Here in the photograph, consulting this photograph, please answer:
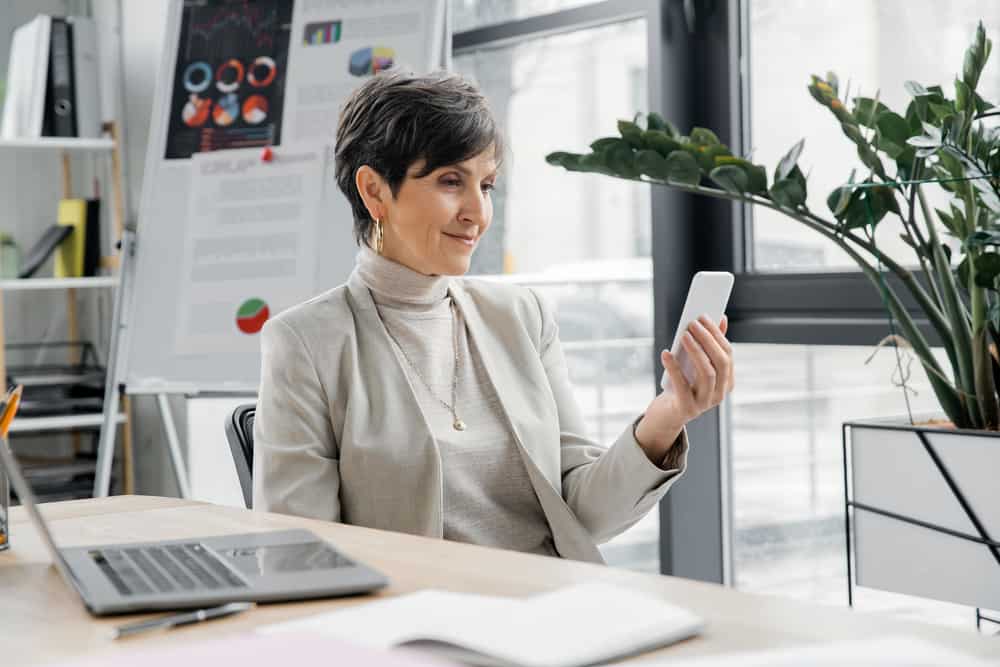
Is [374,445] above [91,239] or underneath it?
underneath

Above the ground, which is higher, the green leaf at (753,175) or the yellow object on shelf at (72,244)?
the yellow object on shelf at (72,244)

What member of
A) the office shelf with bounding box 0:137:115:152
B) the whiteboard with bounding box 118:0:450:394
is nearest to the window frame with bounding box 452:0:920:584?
the whiteboard with bounding box 118:0:450:394

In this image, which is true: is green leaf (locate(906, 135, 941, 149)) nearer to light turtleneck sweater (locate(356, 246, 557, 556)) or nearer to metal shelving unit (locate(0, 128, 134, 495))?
light turtleneck sweater (locate(356, 246, 557, 556))

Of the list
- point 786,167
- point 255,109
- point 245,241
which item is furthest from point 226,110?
point 786,167

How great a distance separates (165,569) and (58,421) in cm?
268

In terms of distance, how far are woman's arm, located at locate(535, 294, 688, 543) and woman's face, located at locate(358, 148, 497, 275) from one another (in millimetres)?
182

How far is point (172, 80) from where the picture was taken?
3.08 metres

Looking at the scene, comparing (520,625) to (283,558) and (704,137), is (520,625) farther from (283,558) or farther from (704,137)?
(704,137)

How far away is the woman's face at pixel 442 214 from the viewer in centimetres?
163

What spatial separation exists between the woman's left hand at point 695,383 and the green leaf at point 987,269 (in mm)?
330

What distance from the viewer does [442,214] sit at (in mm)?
1625

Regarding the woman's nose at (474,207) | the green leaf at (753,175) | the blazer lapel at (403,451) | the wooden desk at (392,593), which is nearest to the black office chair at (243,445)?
the blazer lapel at (403,451)

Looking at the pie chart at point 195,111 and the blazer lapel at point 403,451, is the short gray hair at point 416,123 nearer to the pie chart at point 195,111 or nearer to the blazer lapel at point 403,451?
the blazer lapel at point 403,451

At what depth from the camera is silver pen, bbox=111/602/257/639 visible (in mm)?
812
